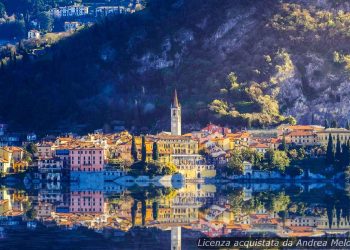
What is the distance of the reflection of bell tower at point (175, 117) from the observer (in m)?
134

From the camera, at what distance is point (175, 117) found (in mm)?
135125

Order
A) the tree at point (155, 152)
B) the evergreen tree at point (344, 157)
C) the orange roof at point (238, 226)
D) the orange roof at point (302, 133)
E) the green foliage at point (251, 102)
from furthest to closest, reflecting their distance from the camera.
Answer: the green foliage at point (251, 102) < the orange roof at point (302, 133) < the tree at point (155, 152) < the evergreen tree at point (344, 157) < the orange roof at point (238, 226)

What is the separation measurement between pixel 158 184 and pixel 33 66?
4502 cm

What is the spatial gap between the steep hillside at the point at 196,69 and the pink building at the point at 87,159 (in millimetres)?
15268

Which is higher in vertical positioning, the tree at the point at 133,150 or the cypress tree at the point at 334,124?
the cypress tree at the point at 334,124

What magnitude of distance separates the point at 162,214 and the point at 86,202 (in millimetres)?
10996

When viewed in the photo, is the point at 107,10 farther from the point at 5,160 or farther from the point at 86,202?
the point at 86,202

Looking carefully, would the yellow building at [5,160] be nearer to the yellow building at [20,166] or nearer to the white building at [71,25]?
the yellow building at [20,166]

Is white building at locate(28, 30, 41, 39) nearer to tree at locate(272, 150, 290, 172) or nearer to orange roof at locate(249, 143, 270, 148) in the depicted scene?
orange roof at locate(249, 143, 270, 148)

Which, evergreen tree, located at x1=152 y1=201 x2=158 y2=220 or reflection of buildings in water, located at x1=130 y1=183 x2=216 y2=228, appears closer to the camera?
reflection of buildings in water, located at x1=130 y1=183 x2=216 y2=228

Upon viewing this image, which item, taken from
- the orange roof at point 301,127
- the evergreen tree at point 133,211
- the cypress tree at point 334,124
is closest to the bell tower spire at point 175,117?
the orange roof at point 301,127

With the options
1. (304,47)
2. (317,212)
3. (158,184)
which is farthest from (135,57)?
(317,212)

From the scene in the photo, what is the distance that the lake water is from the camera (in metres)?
82.0

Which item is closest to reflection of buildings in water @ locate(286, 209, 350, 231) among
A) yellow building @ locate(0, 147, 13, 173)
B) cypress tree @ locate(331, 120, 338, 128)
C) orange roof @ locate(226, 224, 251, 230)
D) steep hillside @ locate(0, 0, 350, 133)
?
orange roof @ locate(226, 224, 251, 230)
